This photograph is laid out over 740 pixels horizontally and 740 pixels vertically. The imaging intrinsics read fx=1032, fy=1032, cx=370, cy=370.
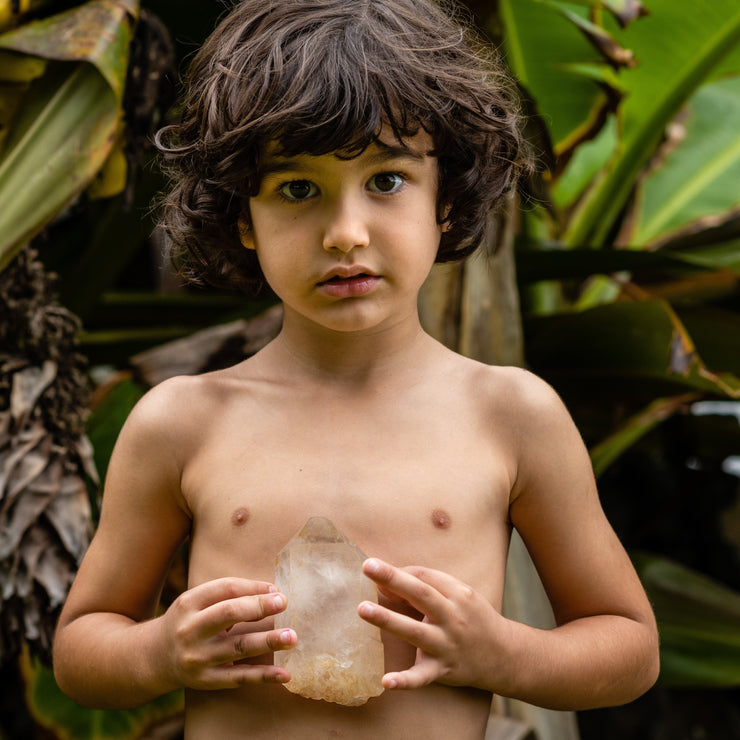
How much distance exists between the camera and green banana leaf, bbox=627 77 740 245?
2.24 metres

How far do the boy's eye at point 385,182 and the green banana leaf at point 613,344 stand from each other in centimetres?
72

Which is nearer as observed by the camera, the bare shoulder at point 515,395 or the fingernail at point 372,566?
the fingernail at point 372,566

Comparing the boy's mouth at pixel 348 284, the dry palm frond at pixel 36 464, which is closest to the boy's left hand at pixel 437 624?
the boy's mouth at pixel 348 284

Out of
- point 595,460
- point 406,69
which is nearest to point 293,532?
point 406,69

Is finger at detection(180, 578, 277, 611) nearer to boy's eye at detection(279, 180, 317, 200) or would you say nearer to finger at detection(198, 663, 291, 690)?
finger at detection(198, 663, 291, 690)

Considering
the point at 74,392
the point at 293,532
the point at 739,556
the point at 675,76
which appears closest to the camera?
the point at 293,532

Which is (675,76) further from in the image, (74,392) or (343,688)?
(343,688)

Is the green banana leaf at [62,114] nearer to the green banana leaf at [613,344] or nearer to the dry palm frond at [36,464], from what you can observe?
the dry palm frond at [36,464]

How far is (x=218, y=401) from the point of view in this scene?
104cm

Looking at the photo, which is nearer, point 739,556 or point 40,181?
point 40,181

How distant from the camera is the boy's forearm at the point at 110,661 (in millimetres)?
951

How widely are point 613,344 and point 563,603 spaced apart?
82cm

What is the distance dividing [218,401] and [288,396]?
0.23 feet

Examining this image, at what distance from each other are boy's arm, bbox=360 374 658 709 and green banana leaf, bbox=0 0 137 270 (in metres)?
0.65
